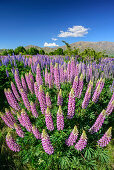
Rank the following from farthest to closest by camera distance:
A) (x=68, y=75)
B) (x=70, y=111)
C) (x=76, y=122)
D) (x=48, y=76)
→ 1. (x=68, y=75)
2. (x=48, y=76)
3. (x=76, y=122)
4. (x=70, y=111)

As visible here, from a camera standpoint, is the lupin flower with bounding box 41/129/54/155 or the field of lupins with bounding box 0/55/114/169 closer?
the lupin flower with bounding box 41/129/54/155

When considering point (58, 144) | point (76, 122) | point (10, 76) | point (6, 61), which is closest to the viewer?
point (58, 144)

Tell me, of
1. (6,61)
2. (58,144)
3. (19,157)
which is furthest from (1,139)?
(6,61)

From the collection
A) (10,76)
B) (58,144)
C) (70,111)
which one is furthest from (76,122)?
(10,76)

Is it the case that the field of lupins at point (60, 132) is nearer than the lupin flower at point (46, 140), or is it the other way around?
the lupin flower at point (46, 140)

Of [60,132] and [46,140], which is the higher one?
[46,140]

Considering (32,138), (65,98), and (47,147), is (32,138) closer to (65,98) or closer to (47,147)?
(47,147)

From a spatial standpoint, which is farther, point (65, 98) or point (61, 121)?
point (65, 98)

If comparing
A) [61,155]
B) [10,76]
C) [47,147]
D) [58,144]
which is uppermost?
[10,76]

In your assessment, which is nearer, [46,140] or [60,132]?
[46,140]

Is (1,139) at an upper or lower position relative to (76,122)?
lower

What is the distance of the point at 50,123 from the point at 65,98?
160 cm

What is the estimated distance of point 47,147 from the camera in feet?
6.54

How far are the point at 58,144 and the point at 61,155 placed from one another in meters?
Answer: 0.29
